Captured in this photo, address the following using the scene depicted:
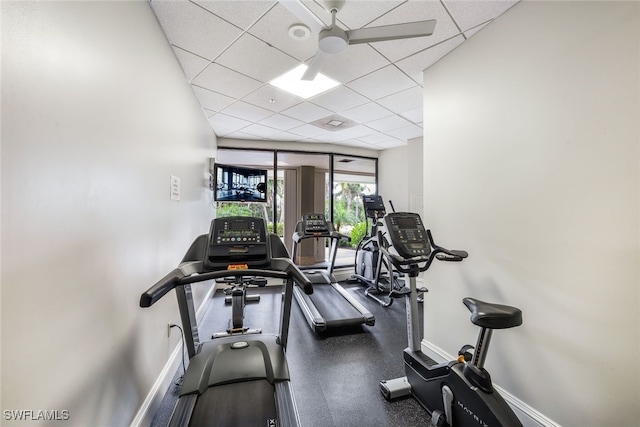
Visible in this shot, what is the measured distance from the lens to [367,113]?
12.0ft

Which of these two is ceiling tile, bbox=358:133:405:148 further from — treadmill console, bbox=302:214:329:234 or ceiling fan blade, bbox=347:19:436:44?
ceiling fan blade, bbox=347:19:436:44

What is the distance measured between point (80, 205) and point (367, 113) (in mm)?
3384

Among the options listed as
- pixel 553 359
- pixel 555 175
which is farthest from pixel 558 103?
pixel 553 359

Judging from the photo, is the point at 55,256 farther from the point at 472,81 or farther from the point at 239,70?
the point at 472,81

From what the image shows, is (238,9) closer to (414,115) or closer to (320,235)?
(414,115)

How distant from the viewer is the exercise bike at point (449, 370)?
1.32 metres

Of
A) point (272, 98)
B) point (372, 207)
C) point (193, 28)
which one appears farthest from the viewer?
point (372, 207)

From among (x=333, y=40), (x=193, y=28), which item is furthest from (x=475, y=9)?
(x=193, y=28)

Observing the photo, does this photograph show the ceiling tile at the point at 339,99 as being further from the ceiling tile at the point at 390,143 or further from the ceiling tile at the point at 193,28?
the ceiling tile at the point at 390,143

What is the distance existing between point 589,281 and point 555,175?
0.61 m

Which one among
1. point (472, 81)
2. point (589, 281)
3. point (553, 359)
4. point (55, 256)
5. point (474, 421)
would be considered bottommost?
point (474, 421)

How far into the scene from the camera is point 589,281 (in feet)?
4.51

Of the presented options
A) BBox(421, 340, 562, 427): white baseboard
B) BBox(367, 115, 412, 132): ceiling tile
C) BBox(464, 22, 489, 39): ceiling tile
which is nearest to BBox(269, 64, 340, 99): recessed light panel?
BBox(464, 22, 489, 39): ceiling tile

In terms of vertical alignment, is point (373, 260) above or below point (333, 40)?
below
